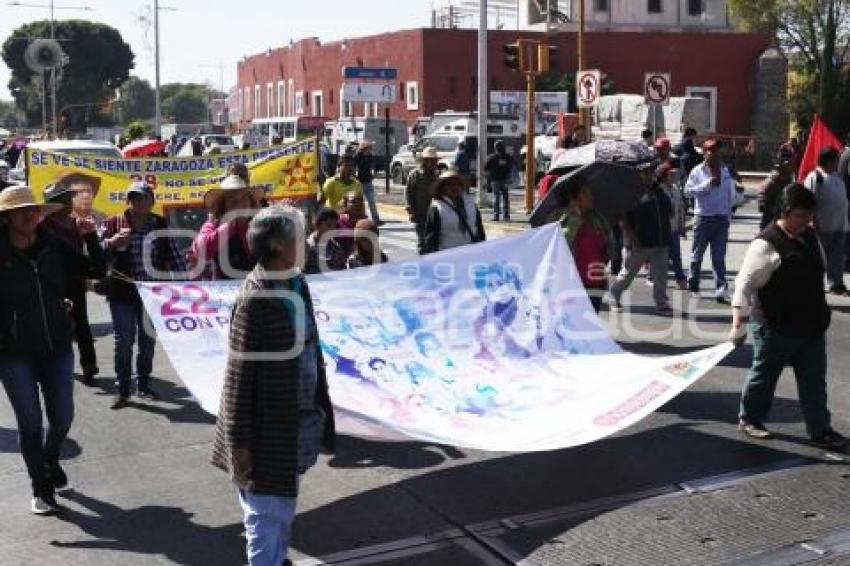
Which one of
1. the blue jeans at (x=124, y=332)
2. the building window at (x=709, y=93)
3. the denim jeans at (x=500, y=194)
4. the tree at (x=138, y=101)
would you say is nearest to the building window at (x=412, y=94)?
the building window at (x=709, y=93)

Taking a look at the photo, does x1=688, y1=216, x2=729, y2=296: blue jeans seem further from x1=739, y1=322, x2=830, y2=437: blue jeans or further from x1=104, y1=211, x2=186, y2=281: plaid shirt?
x1=104, y1=211, x2=186, y2=281: plaid shirt

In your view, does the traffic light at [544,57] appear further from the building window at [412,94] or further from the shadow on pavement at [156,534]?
the building window at [412,94]

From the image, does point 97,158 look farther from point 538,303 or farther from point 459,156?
point 459,156

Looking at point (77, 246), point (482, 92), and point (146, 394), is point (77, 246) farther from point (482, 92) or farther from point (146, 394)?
point (482, 92)

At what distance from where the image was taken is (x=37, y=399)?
6.31 metres

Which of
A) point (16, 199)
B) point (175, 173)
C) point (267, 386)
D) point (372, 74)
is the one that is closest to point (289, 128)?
point (372, 74)

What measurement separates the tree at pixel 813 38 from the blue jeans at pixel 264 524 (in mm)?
41171

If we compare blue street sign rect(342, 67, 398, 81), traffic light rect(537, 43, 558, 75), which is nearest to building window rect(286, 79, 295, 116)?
blue street sign rect(342, 67, 398, 81)

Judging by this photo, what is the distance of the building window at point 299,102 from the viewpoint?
→ 66.8m

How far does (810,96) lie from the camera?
149 feet

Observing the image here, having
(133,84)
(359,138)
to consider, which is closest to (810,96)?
(359,138)

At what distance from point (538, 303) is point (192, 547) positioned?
11.0ft

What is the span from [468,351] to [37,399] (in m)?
2.80

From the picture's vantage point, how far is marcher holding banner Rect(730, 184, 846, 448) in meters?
7.07
